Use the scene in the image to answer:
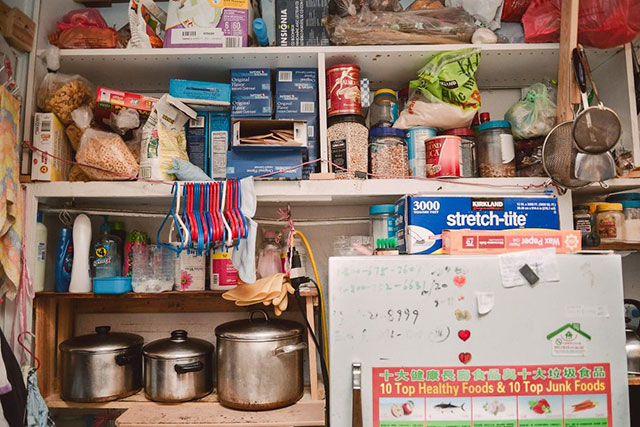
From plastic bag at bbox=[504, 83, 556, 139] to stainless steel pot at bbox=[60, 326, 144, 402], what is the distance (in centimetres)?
168

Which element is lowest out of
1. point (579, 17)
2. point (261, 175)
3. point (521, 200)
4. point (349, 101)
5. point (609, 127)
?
point (521, 200)

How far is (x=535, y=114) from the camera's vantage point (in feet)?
5.37

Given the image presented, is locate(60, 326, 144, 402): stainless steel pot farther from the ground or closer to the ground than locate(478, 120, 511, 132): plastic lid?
closer to the ground

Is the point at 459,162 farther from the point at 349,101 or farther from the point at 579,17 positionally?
the point at 579,17

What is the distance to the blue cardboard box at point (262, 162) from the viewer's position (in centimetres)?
156

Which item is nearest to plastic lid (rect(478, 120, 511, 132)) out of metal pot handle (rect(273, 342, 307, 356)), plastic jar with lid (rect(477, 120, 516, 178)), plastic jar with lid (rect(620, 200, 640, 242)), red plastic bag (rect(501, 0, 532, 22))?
plastic jar with lid (rect(477, 120, 516, 178))

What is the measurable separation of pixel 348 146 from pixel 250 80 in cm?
47

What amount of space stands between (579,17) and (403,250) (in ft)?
3.47

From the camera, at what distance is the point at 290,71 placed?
169 centimetres

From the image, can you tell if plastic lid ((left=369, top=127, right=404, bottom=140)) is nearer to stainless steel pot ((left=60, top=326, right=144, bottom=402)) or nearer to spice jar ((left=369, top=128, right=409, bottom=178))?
spice jar ((left=369, top=128, right=409, bottom=178))

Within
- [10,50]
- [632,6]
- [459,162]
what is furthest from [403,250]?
[10,50]

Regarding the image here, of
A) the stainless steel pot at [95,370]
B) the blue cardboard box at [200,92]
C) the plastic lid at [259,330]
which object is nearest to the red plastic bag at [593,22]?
the blue cardboard box at [200,92]

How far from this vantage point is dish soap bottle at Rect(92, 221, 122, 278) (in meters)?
1.67

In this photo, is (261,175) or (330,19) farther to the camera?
(330,19)
